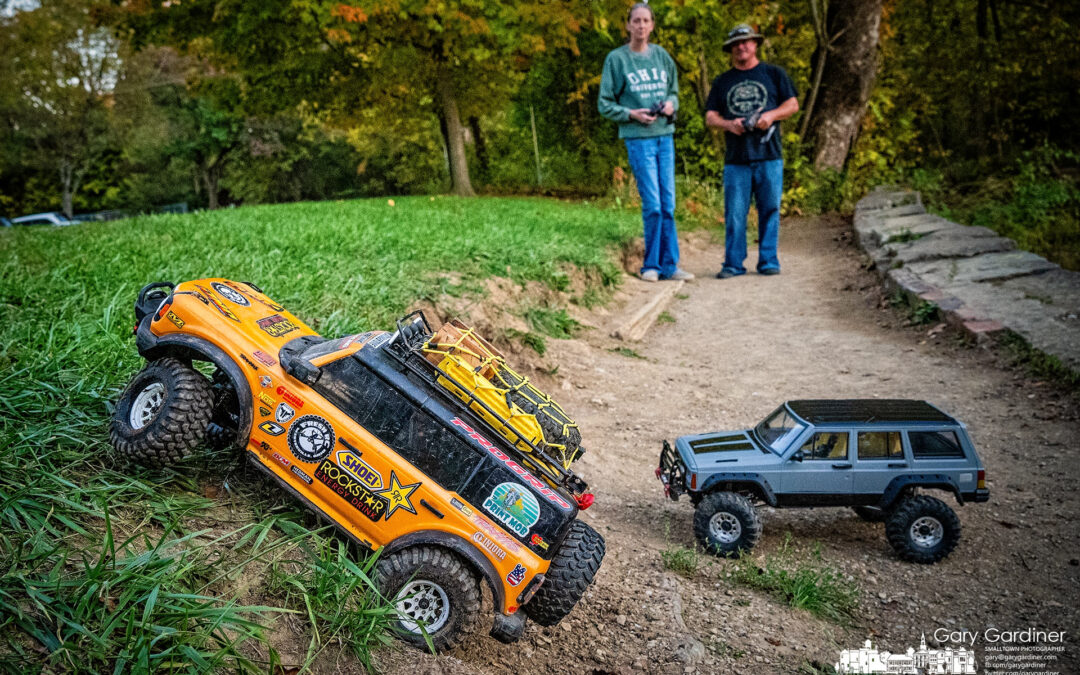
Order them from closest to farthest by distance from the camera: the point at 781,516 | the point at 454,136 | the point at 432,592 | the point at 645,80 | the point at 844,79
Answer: the point at 432,592 < the point at 781,516 < the point at 645,80 < the point at 844,79 < the point at 454,136

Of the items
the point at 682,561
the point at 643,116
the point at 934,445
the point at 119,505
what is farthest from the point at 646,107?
the point at 119,505

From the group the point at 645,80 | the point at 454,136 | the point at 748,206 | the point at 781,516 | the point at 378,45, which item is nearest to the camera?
the point at 781,516

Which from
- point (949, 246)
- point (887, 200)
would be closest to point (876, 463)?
point (949, 246)

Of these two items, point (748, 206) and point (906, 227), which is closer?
point (748, 206)

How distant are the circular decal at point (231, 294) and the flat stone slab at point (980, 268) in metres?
6.98

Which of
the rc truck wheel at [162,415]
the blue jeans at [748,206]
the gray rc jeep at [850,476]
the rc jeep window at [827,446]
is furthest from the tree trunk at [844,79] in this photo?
the rc truck wheel at [162,415]

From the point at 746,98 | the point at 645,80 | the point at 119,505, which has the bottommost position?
the point at 119,505

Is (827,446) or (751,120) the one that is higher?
(751,120)

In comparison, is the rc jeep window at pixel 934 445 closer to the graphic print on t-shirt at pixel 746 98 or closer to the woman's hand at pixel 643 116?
the woman's hand at pixel 643 116

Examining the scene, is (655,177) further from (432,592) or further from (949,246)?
(432,592)

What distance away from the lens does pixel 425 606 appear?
2.92 metres

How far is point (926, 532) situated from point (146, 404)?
3.72 meters

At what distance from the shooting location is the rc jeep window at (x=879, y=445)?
13.0 feet

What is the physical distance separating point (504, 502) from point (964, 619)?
7.20 ft
